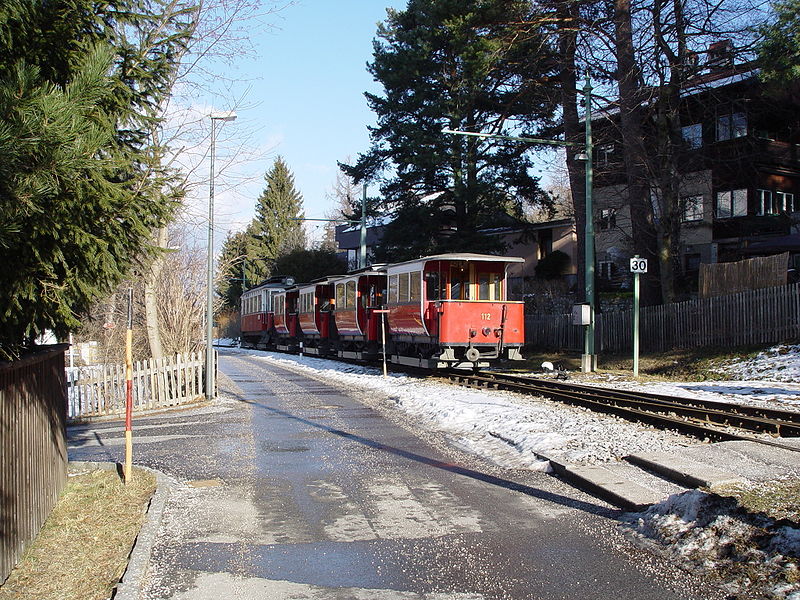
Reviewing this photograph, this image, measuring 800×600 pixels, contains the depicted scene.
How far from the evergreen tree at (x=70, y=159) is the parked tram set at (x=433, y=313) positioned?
1419cm

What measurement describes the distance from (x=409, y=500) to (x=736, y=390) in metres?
11.7

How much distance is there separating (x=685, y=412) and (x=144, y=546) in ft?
30.5

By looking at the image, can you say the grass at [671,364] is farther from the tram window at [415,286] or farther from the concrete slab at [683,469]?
the concrete slab at [683,469]

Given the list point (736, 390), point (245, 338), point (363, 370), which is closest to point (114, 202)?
point (736, 390)

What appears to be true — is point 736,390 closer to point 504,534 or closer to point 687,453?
point 687,453

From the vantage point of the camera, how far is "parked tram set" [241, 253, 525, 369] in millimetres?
20797

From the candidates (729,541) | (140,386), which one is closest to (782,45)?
(140,386)

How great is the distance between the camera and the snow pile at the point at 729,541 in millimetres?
5094

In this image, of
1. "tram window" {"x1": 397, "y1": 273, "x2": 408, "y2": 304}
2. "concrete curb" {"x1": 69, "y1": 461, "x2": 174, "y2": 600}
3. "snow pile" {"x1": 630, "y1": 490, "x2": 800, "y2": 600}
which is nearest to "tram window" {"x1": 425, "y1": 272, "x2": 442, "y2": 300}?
"tram window" {"x1": 397, "y1": 273, "x2": 408, "y2": 304}

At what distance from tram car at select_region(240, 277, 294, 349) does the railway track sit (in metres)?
26.3

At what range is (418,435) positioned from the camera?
1210cm

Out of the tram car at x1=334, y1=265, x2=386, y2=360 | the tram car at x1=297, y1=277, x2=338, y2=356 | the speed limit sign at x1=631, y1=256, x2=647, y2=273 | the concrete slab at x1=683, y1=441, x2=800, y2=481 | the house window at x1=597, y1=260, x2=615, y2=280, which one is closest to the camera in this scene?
the concrete slab at x1=683, y1=441, x2=800, y2=481

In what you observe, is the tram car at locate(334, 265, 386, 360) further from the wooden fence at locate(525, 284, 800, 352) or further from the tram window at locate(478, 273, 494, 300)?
the wooden fence at locate(525, 284, 800, 352)

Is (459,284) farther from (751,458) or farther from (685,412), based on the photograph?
(751,458)
